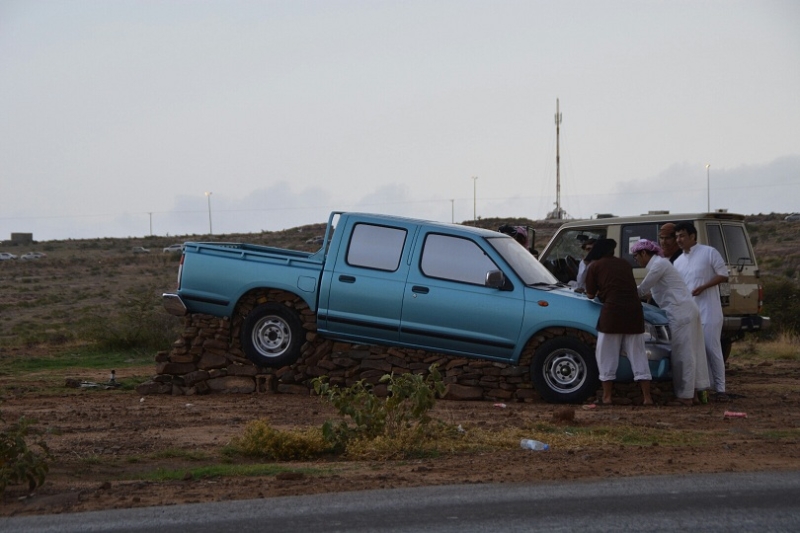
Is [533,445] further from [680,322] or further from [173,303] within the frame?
[173,303]

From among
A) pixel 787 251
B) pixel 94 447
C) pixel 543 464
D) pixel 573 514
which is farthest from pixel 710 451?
pixel 787 251

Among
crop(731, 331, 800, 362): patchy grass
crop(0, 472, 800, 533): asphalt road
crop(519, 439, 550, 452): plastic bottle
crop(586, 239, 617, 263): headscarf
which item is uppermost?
crop(586, 239, 617, 263): headscarf

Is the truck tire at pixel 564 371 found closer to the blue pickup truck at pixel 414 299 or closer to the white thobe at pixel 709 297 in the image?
the blue pickup truck at pixel 414 299

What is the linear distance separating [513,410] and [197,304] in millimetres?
3888

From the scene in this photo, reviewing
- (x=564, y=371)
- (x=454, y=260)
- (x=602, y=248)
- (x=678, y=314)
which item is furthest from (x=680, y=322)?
(x=454, y=260)

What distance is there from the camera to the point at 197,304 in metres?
13.0

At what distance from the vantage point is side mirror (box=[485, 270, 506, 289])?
11883 millimetres

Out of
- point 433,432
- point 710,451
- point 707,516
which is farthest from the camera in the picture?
point 433,432

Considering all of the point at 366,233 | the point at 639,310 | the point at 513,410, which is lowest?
the point at 513,410

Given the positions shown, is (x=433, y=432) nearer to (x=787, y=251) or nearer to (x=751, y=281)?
(x=751, y=281)

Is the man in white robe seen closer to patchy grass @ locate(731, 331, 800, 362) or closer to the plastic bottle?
the plastic bottle

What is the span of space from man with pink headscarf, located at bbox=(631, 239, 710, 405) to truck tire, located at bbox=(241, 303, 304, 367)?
3.83 m

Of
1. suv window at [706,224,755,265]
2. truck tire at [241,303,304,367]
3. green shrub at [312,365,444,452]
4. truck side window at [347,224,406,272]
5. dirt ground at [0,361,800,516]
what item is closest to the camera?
dirt ground at [0,361,800,516]

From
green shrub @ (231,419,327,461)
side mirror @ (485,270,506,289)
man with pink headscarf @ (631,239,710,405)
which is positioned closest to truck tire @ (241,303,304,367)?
side mirror @ (485,270,506,289)
